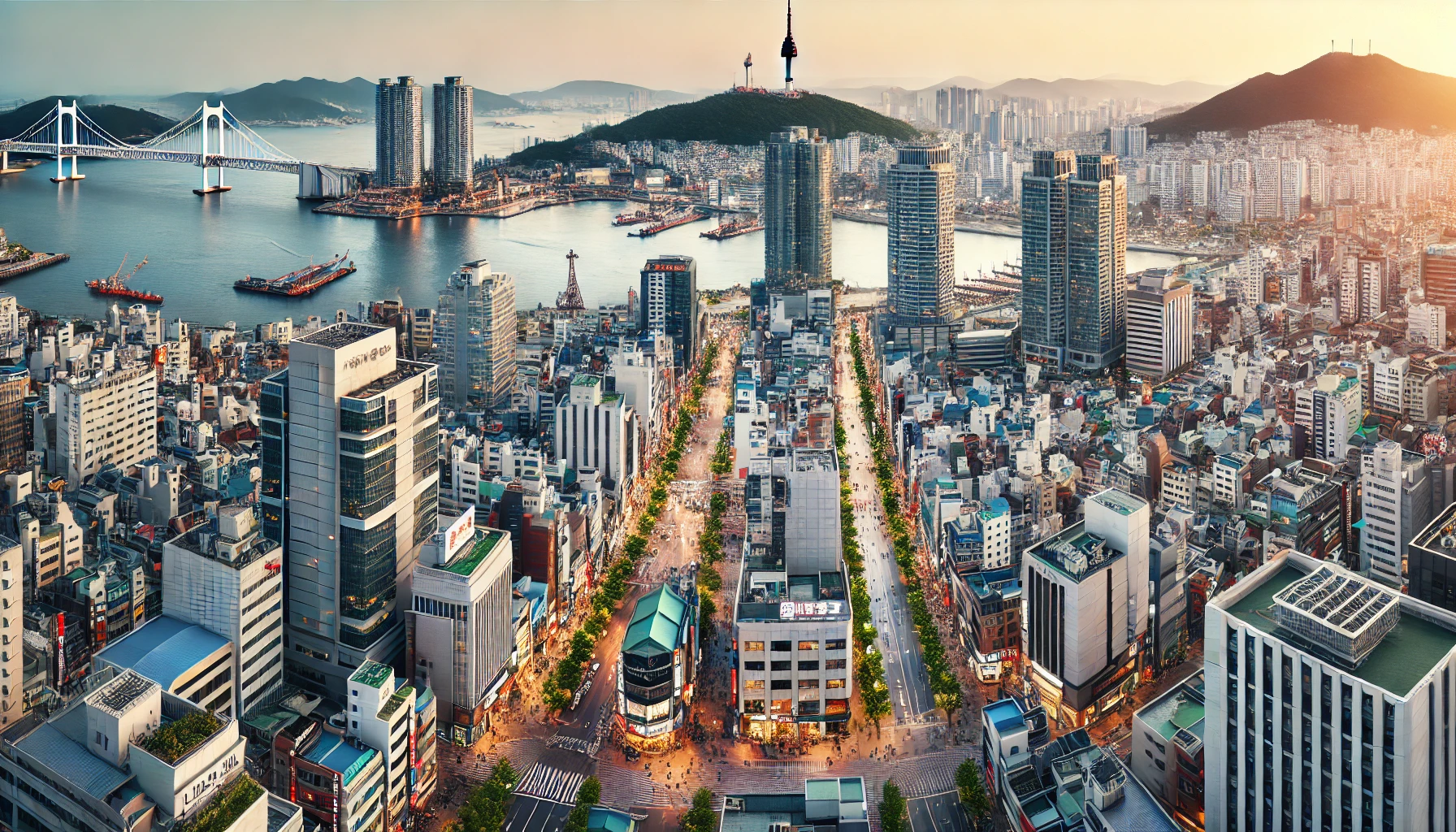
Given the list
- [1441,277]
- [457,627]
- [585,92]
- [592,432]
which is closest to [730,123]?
[585,92]

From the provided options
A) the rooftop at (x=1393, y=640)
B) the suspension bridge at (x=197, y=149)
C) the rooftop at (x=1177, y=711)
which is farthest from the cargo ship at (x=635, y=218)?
the rooftop at (x=1393, y=640)

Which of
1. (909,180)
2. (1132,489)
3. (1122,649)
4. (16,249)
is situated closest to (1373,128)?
(909,180)

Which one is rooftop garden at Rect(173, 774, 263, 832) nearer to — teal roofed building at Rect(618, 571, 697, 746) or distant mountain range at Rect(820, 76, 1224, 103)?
teal roofed building at Rect(618, 571, 697, 746)

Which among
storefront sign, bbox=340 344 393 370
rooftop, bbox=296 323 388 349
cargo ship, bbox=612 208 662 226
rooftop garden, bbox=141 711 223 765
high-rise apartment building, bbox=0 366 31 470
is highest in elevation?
cargo ship, bbox=612 208 662 226

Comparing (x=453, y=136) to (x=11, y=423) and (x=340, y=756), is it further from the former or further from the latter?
(x=340, y=756)

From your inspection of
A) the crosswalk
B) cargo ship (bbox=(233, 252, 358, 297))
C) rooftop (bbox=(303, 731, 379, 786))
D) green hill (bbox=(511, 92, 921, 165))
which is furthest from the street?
green hill (bbox=(511, 92, 921, 165))

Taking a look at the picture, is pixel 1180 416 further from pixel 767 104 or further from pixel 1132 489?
pixel 767 104

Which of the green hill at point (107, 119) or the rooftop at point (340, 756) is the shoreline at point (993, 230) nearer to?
the green hill at point (107, 119)
